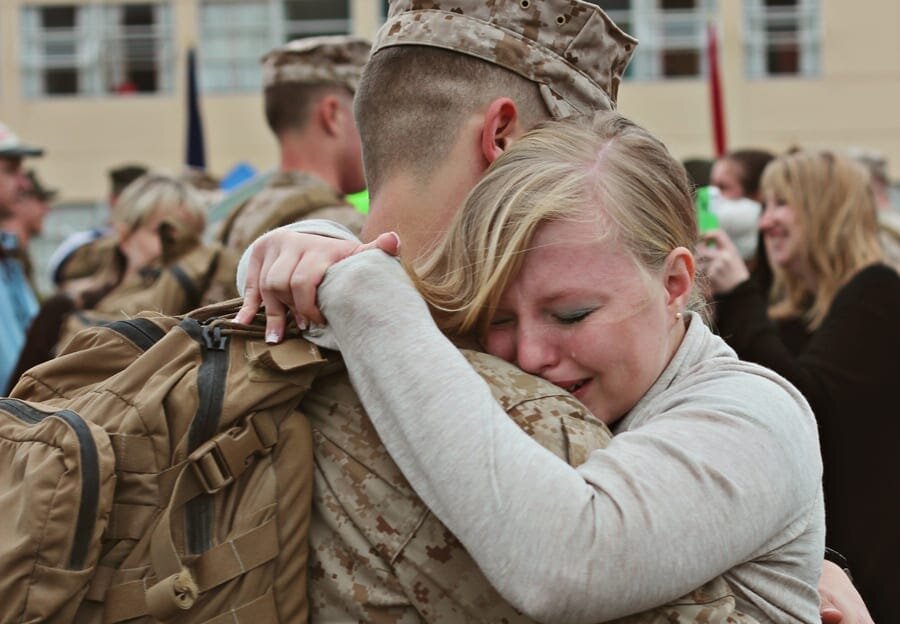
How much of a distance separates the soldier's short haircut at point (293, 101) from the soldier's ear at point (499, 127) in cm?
239

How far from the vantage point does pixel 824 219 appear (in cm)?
490

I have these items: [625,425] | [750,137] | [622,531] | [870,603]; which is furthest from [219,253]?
[750,137]

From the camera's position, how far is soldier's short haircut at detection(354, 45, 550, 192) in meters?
2.22

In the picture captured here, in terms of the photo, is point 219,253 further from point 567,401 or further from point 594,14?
point 567,401

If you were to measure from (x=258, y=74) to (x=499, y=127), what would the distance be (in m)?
20.8

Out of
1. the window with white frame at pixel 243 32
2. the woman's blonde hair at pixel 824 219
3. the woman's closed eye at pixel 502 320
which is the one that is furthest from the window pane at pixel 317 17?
the woman's closed eye at pixel 502 320

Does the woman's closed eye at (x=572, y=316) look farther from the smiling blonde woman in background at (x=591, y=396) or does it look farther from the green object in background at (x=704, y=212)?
the green object in background at (x=704, y=212)

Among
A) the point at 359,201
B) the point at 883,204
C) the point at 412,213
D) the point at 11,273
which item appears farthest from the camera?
the point at 883,204

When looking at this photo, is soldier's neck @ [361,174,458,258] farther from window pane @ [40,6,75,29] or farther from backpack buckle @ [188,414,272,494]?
window pane @ [40,6,75,29]

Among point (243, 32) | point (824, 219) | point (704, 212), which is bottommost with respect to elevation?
point (824, 219)

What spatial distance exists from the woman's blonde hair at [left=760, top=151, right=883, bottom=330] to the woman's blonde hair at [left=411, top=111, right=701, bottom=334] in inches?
113

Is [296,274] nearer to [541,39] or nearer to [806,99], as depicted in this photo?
[541,39]

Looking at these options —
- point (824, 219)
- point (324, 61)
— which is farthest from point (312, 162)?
point (824, 219)

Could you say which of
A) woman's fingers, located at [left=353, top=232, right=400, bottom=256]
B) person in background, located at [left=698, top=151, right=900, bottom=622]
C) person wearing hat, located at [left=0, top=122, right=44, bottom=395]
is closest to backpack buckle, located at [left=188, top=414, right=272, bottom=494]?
woman's fingers, located at [left=353, top=232, right=400, bottom=256]
